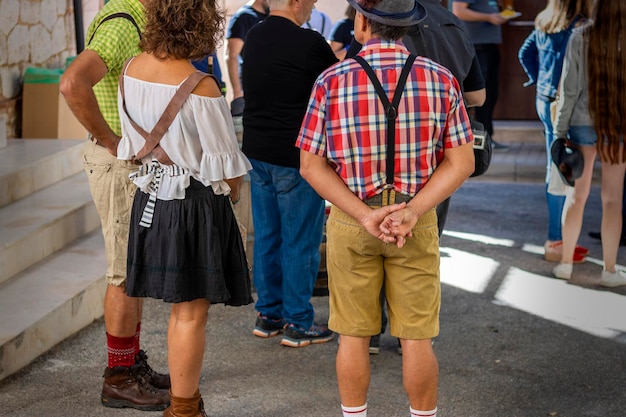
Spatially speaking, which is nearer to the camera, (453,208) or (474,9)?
(453,208)

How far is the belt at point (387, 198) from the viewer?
3.56 m

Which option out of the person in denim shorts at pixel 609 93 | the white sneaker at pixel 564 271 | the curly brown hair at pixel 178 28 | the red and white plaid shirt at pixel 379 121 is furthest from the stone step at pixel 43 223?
the person in denim shorts at pixel 609 93

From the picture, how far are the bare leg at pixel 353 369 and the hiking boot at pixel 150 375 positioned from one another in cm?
120

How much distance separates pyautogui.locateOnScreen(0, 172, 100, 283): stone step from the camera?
18.2ft

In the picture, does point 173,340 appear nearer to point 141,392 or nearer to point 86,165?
point 141,392

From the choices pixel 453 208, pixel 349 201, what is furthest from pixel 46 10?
pixel 349 201

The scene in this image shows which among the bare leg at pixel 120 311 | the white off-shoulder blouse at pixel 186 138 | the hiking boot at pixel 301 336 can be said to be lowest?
the hiking boot at pixel 301 336

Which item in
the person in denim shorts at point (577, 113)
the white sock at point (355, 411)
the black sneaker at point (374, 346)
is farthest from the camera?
the person in denim shorts at point (577, 113)

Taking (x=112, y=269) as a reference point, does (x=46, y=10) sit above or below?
above

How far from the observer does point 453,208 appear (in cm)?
882

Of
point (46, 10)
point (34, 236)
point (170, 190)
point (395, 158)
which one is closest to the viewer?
point (395, 158)

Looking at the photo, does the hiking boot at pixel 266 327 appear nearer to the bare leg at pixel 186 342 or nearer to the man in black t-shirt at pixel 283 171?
the man in black t-shirt at pixel 283 171

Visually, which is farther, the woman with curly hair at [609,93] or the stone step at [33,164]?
the stone step at [33,164]

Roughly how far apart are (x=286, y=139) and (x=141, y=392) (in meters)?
1.48
